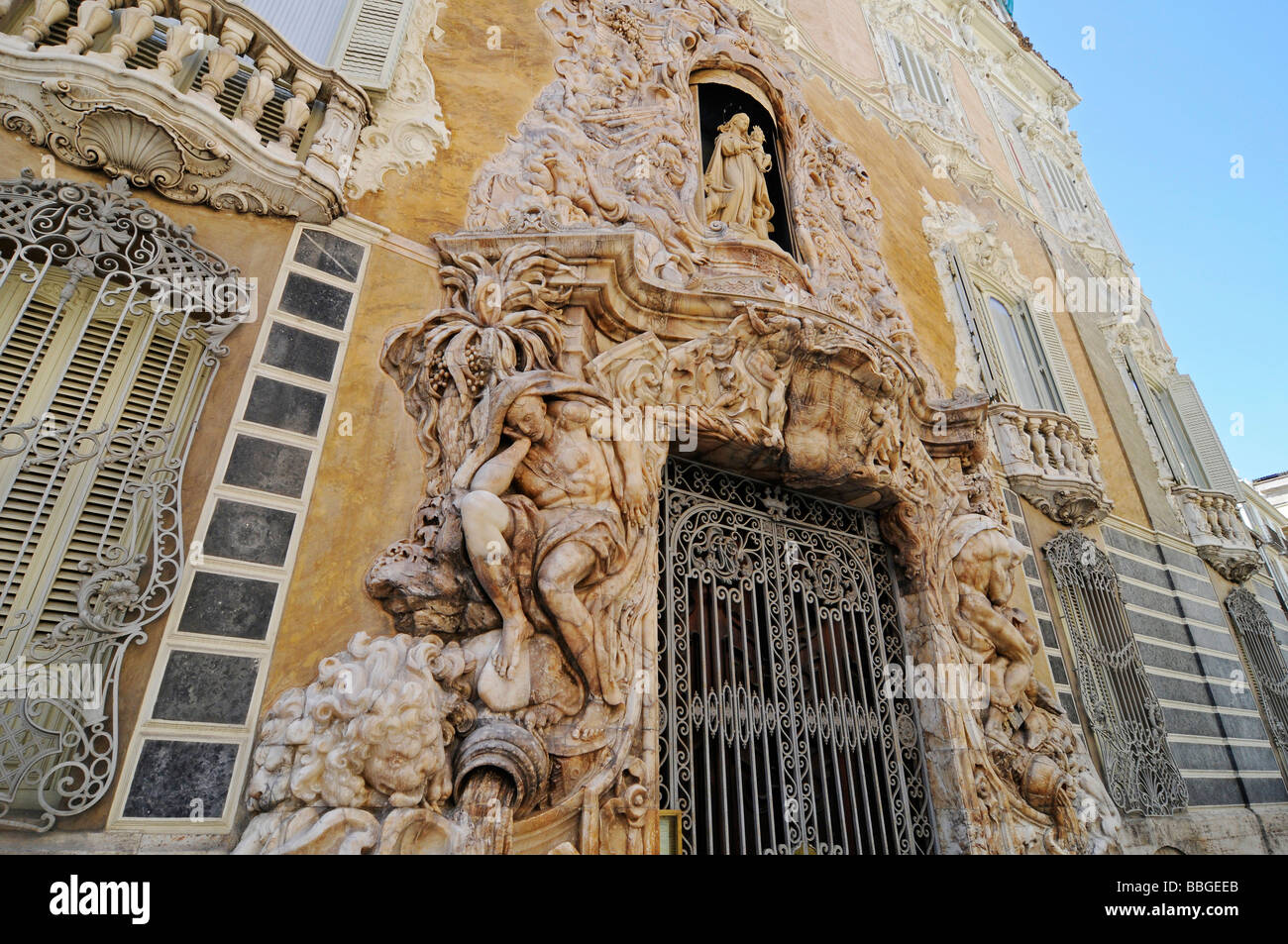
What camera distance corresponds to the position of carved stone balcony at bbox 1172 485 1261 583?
9117 millimetres

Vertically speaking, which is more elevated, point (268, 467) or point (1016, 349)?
point (1016, 349)

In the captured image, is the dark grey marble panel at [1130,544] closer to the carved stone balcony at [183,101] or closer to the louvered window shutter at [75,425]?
the carved stone balcony at [183,101]

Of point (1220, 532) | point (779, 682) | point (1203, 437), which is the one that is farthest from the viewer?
point (1203, 437)

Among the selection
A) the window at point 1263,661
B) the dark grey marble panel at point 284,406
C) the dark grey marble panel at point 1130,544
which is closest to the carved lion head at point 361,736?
the dark grey marble panel at point 284,406

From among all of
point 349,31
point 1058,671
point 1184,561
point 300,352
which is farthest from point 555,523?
point 1184,561

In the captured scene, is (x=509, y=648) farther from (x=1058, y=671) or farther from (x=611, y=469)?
(x=1058, y=671)

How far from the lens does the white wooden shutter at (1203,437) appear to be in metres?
10.4

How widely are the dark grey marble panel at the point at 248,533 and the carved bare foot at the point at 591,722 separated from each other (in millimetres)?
1644

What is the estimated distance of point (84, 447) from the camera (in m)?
3.14

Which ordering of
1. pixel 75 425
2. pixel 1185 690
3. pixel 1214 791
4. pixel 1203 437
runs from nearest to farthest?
1. pixel 75 425
2. pixel 1214 791
3. pixel 1185 690
4. pixel 1203 437

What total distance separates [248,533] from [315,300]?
55.5 inches

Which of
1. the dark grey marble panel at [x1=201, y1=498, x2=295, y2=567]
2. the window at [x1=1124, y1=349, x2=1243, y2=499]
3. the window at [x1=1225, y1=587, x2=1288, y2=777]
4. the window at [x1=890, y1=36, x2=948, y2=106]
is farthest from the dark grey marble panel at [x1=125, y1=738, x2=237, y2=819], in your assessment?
the window at [x1=890, y1=36, x2=948, y2=106]

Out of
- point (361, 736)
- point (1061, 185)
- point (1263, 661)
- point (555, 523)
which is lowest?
point (361, 736)
